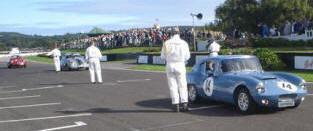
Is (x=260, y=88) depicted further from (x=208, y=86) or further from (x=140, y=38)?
(x=140, y=38)

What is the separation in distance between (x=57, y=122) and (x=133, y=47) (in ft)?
153

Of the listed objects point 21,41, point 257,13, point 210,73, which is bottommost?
point 21,41

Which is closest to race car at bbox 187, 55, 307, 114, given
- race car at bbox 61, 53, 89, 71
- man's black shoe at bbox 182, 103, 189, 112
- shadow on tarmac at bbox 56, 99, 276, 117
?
shadow on tarmac at bbox 56, 99, 276, 117

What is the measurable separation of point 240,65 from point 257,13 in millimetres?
42551

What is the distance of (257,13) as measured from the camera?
54219 mm

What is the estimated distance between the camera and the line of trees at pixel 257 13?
5178 cm

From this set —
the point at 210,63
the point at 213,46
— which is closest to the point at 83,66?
the point at 213,46

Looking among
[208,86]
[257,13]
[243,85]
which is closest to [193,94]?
[208,86]

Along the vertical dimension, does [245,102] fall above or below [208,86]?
below


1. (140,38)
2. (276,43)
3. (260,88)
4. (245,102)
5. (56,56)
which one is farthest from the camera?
(140,38)

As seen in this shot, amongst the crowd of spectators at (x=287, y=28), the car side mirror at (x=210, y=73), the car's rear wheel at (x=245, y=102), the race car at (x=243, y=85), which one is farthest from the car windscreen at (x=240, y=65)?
the crowd of spectators at (x=287, y=28)

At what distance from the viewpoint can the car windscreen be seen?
1259 centimetres

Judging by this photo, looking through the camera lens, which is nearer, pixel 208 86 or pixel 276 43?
pixel 208 86

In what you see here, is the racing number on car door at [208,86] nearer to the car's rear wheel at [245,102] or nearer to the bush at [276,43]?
the car's rear wheel at [245,102]
